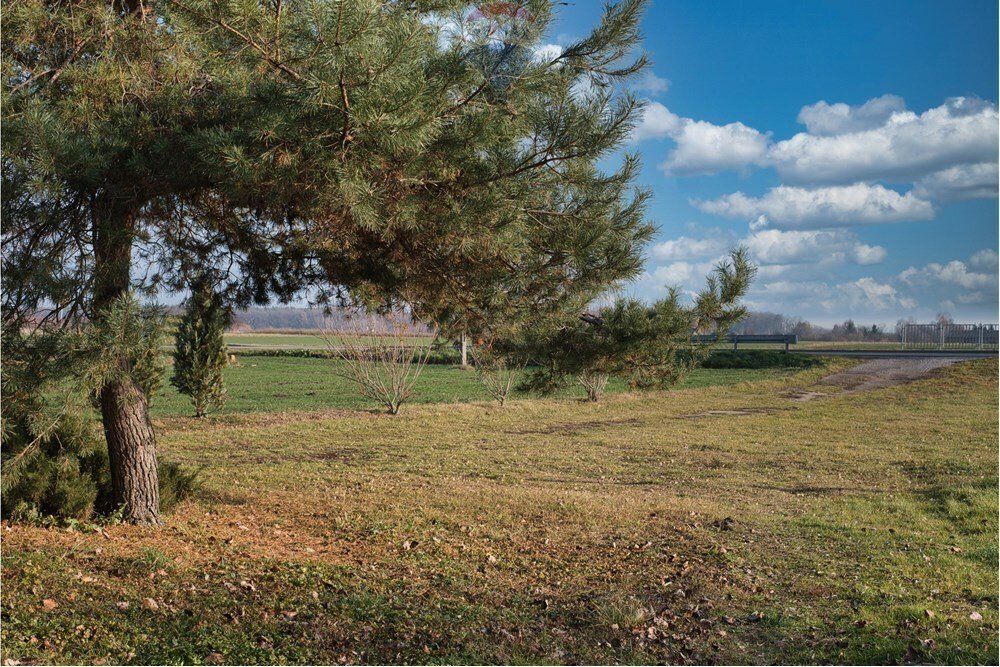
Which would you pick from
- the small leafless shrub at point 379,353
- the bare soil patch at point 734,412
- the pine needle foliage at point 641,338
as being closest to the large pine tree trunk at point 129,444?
the pine needle foliage at point 641,338

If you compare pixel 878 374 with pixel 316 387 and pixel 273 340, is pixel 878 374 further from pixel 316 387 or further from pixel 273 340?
pixel 273 340

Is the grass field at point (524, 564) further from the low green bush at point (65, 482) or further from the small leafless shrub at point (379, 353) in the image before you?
the small leafless shrub at point (379, 353)

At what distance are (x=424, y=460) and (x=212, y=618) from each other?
23.3 feet

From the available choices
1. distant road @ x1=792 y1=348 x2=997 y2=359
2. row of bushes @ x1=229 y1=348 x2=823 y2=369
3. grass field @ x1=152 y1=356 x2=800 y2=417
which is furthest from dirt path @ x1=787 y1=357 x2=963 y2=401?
grass field @ x1=152 y1=356 x2=800 y2=417

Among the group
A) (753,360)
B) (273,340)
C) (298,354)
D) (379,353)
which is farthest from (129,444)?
(273,340)

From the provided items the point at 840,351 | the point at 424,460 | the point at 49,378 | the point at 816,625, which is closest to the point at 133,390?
the point at 49,378

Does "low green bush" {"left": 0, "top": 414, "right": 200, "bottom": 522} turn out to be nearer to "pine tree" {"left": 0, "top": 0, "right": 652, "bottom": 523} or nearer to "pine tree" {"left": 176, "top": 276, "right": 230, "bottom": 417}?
"pine tree" {"left": 0, "top": 0, "right": 652, "bottom": 523}

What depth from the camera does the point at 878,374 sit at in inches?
1195

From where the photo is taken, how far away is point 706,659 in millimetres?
4566

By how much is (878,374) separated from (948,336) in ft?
62.3

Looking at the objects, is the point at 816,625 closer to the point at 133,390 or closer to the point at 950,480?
the point at 133,390

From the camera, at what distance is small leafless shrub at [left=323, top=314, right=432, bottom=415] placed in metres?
15.8

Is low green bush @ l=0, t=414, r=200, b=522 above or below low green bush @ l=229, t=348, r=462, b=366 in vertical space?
below

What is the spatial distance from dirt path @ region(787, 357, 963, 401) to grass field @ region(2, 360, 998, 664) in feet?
47.8
